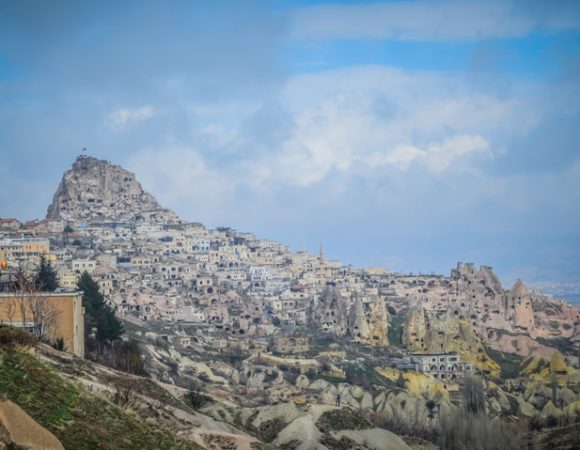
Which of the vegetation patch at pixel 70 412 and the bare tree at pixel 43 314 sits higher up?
the bare tree at pixel 43 314

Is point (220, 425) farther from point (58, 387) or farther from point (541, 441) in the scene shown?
point (541, 441)

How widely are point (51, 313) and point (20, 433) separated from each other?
4056cm

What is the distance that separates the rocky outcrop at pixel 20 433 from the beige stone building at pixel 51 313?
126 feet

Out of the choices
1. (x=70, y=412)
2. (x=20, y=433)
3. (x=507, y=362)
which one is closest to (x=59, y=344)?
(x=70, y=412)

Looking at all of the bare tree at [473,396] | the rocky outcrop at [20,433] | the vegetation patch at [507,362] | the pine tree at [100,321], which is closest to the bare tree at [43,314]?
the pine tree at [100,321]

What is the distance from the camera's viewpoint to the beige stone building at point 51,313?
62516 millimetres

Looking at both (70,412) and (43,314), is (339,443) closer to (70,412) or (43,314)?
(43,314)

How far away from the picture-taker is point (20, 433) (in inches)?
923

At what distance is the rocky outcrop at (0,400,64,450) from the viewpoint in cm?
A: 2297

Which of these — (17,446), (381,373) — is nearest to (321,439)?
(17,446)

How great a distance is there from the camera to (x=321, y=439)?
207 feet

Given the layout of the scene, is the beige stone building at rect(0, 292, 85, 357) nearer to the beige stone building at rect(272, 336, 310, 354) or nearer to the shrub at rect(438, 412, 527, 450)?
the shrub at rect(438, 412, 527, 450)

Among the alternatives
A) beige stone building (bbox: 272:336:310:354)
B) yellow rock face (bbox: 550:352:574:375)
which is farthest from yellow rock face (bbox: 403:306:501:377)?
beige stone building (bbox: 272:336:310:354)

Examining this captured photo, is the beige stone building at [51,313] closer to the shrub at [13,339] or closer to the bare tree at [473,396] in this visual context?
the shrub at [13,339]
